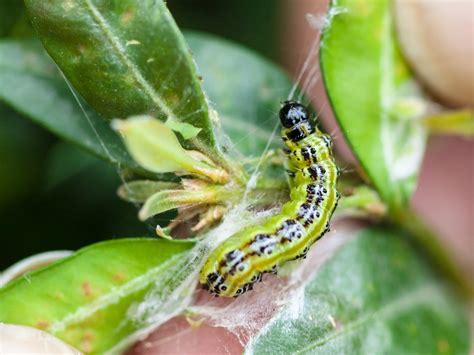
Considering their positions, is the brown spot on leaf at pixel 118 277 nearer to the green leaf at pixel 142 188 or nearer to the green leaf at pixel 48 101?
the green leaf at pixel 142 188

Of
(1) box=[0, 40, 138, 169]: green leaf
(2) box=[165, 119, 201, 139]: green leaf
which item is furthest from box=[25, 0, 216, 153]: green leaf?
(1) box=[0, 40, 138, 169]: green leaf

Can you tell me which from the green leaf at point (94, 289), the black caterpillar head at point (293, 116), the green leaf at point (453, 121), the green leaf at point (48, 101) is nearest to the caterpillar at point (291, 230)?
the black caterpillar head at point (293, 116)

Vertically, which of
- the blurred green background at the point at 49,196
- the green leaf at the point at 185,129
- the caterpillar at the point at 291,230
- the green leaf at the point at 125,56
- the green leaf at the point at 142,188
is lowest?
the blurred green background at the point at 49,196

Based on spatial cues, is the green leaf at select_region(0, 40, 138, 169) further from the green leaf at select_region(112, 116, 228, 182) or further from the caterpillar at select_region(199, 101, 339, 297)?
the caterpillar at select_region(199, 101, 339, 297)

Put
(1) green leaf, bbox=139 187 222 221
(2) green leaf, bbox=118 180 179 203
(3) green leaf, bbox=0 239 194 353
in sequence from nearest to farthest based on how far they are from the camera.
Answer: (1) green leaf, bbox=139 187 222 221
(3) green leaf, bbox=0 239 194 353
(2) green leaf, bbox=118 180 179 203

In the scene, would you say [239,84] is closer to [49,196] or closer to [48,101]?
[48,101]

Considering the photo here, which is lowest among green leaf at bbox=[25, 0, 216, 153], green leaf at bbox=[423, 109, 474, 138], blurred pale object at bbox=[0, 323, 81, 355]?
green leaf at bbox=[423, 109, 474, 138]

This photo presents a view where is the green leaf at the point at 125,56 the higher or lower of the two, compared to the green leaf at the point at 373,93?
higher

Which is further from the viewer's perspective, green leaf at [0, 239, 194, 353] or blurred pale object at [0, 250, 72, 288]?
blurred pale object at [0, 250, 72, 288]

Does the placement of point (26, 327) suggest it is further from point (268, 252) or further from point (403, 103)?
point (403, 103)
